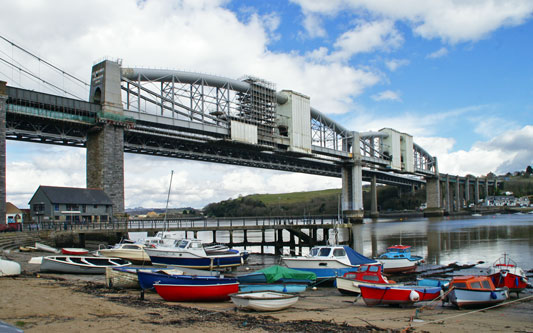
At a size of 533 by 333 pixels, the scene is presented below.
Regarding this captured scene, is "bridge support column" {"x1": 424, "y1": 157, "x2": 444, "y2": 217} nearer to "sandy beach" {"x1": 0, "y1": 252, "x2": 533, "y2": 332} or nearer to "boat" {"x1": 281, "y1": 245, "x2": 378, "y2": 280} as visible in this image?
"boat" {"x1": 281, "y1": 245, "x2": 378, "y2": 280}

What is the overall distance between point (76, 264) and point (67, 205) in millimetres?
26534

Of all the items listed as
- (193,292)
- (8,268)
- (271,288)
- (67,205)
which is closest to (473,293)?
(271,288)

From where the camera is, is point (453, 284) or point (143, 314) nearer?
point (143, 314)

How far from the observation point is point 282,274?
908 inches

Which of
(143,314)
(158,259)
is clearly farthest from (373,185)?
(143,314)

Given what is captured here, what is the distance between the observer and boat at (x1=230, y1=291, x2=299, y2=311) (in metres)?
16.5

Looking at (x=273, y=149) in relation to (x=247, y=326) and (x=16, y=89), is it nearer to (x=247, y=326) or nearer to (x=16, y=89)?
(x=16, y=89)

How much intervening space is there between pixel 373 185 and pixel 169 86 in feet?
305

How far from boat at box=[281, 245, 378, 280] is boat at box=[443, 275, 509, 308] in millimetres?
7081

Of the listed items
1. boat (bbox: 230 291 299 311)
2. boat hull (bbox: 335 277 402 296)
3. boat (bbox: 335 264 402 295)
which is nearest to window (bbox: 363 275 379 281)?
boat (bbox: 335 264 402 295)

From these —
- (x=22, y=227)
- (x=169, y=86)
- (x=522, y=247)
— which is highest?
(x=169, y=86)

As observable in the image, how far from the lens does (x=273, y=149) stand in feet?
322

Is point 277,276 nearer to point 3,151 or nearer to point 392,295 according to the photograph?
point 392,295

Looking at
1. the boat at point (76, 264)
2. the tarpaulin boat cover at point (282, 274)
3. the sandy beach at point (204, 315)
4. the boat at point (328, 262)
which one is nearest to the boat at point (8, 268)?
the sandy beach at point (204, 315)
